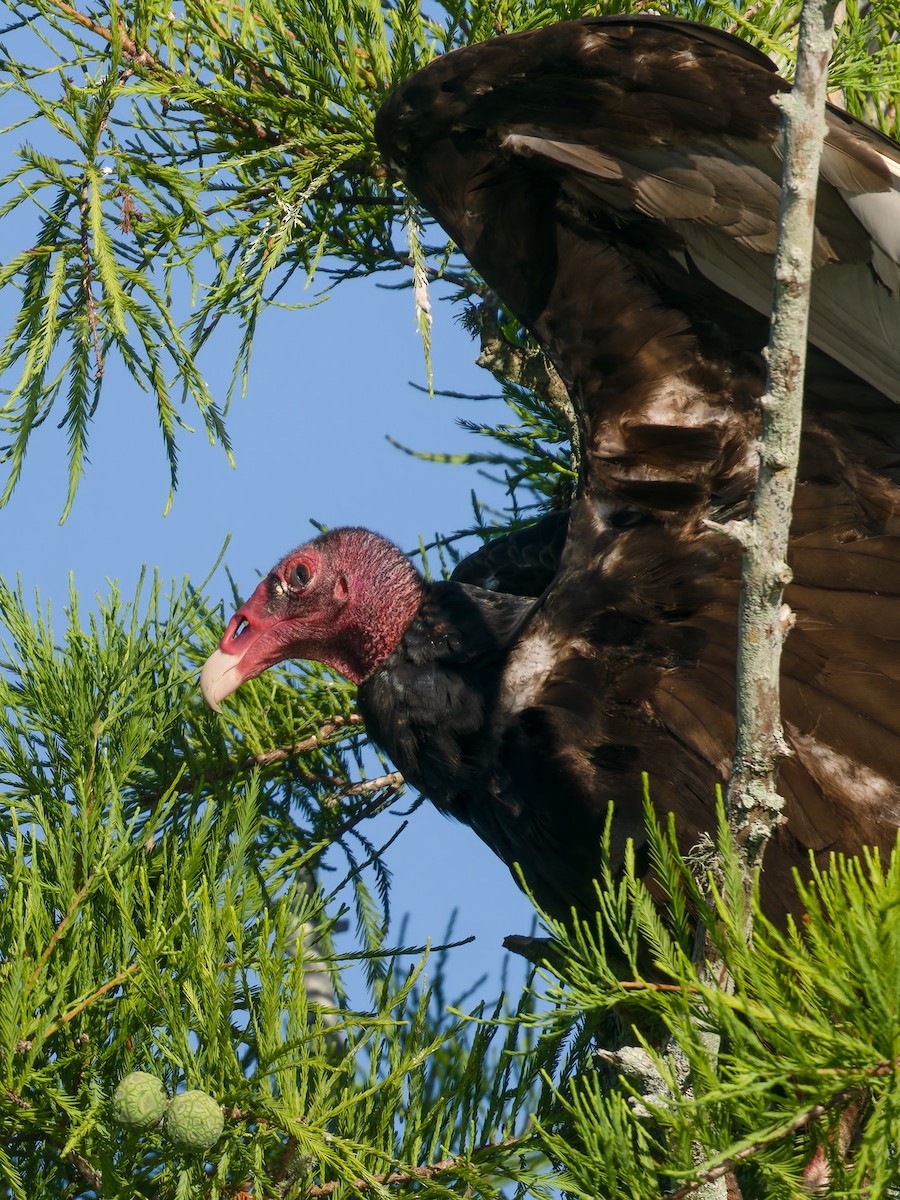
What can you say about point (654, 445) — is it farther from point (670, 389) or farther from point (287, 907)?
point (287, 907)

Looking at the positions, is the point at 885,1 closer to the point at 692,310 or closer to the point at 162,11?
the point at 692,310

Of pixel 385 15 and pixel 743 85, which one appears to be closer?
pixel 743 85

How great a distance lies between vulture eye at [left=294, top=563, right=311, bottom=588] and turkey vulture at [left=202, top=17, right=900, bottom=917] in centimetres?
44

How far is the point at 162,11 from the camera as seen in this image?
8.27 feet

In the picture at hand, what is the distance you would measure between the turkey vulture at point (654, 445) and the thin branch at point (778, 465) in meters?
0.67

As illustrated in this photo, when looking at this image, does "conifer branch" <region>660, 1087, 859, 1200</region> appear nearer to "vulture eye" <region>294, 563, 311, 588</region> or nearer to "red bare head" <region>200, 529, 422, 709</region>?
"red bare head" <region>200, 529, 422, 709</region>

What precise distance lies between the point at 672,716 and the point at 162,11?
5.08 feet

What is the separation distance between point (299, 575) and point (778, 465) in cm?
172

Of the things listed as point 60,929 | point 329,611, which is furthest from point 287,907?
point 329,611

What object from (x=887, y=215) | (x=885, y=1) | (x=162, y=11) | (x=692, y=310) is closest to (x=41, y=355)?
(x=162, y=11)

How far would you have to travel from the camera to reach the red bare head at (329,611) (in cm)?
283

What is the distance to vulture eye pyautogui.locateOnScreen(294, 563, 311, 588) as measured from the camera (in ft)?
9.72

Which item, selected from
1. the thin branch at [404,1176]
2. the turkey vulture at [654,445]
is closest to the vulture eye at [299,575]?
the turkey vulture at [654,445]

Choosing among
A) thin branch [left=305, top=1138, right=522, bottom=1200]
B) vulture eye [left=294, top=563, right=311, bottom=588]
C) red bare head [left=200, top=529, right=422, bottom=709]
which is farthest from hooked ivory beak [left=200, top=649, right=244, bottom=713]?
thin branch [left=305, top=1138, right=522, bottom=1200]
